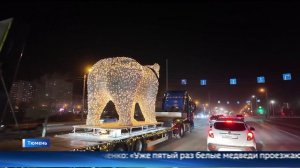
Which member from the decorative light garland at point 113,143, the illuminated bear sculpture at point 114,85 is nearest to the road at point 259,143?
the decorative light garland at point 113,143

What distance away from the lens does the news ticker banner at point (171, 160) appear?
5.59m

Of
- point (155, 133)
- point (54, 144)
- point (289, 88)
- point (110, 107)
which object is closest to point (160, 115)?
point (155, 133)

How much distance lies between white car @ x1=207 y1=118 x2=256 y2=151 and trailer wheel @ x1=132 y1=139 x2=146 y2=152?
7.46 ft

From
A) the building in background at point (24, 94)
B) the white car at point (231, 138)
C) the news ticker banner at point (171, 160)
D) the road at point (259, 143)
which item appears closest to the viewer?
the news ticker banner at point (171, 160)

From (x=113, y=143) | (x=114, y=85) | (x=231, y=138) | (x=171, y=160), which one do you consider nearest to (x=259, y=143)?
(x=231, y=138)

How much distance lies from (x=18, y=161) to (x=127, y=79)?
5.36 m

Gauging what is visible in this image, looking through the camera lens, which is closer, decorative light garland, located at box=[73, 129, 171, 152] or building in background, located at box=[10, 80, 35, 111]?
decorative light garland, located at box=[73, 129, 171, 152]

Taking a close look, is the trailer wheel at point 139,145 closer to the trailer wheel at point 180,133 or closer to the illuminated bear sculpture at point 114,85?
the illuminated bear sculpture at point 114,85

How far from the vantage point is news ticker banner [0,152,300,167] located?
5594 mm

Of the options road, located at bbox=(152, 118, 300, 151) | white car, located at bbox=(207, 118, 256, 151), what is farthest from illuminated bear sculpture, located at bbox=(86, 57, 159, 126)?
white car, located at bbox=(207, 118, 256, 151)

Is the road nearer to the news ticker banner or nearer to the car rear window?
the car rear window

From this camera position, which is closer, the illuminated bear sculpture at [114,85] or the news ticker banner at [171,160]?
the news ticker banner at [171,160]

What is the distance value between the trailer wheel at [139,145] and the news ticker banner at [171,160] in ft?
12.7

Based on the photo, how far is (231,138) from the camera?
9.47 meters
